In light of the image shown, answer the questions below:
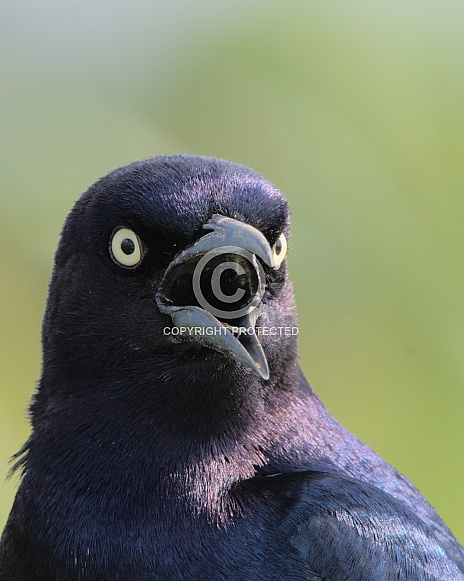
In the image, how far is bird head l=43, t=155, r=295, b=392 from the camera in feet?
13.8

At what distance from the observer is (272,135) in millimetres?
8875

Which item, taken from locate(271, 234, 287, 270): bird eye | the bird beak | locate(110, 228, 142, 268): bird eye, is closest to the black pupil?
locate(110, 228, 142, 268): bird eye

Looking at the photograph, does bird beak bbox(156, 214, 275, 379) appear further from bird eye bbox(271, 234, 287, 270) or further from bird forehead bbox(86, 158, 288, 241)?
bird eye bbox(271, 234, 287, 270)

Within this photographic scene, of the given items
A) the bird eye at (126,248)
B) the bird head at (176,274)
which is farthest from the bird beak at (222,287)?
the bird eye at (126,248)

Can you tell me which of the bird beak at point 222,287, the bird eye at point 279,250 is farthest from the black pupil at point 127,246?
the bird eye at point 279,250

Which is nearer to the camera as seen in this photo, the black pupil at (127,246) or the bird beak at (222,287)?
the bird beak at (222,287)

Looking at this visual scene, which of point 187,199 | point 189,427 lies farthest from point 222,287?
point 189,427

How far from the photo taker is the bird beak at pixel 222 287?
13.6 feet

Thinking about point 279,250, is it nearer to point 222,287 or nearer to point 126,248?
point 222,287

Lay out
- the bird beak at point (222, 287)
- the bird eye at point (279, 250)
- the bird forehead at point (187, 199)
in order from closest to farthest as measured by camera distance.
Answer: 1. the bird beak at point (222, 287)
2. the bird forehead at point (187, 199)
3. the bird eye at point (279, 250)

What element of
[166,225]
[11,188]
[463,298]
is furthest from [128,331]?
[11,188]

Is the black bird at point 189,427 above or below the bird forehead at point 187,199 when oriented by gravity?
below

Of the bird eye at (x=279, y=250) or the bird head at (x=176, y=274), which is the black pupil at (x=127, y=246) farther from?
the bird eye at (x=279, y=250)

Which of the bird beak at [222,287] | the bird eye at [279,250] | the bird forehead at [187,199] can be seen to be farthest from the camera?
the bird eye at [279,250]
